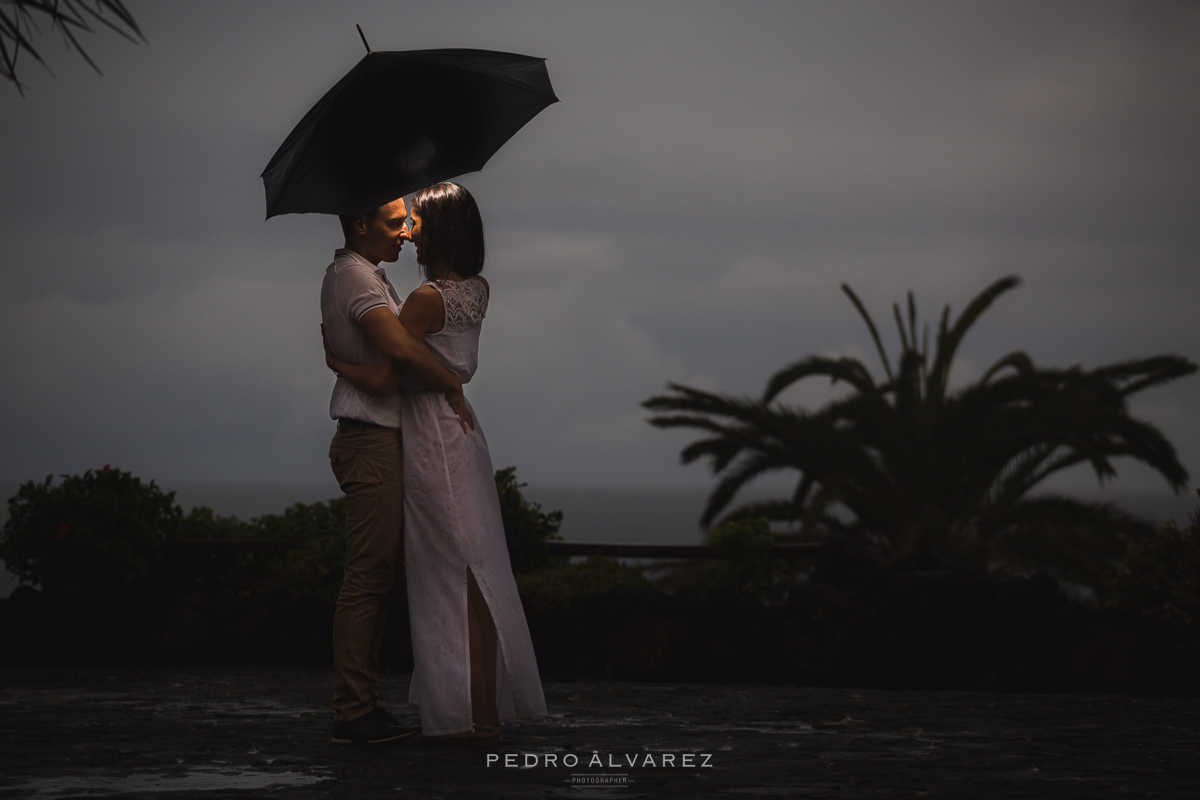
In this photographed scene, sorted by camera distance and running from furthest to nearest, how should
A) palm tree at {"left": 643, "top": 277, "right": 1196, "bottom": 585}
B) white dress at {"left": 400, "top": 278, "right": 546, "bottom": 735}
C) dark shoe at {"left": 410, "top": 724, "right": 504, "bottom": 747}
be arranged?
palm tree at {"left": 643, "top": 277, "right": 1196, "bottom": 585} → white dress at {"left": 400, "top": 278, "right": 546, "bottom": 735} → dark shoe at {"left": 410, "top": 724, "right": 504, "bottom": 747}

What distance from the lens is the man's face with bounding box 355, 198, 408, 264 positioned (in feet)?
15.3

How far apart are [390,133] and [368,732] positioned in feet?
7.85

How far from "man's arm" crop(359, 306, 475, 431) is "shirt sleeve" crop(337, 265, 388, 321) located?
0.13ft

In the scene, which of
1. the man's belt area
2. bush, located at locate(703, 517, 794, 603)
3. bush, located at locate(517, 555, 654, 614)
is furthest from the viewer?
bush, located at locate(703, 517, 794, 603)

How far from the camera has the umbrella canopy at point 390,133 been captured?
453 centimetres

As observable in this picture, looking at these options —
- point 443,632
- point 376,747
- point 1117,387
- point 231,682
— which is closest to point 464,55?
point 443,632

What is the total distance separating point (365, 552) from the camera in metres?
4.46

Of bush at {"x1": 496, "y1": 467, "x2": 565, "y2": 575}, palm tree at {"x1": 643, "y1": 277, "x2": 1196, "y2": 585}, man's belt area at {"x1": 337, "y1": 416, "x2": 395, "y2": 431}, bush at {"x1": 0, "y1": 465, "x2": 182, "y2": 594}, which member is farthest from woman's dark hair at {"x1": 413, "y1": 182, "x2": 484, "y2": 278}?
palm tree at {"x1": 643, "y1": 277, "x2": 1196, "y2": 585}

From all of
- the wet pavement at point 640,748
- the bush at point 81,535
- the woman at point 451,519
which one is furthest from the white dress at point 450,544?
the bush at point 81,535

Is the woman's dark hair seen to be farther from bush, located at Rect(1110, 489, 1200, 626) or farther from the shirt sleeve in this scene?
bush, located at Rect(1110, 489, 1200, 626)

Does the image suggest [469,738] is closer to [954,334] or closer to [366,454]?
[366,454]

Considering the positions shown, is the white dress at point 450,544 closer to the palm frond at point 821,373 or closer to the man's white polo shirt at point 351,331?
the man's white polo shirt at point 351,331

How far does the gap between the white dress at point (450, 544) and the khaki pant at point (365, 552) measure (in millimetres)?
63

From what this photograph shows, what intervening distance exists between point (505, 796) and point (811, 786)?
1.00 metres
